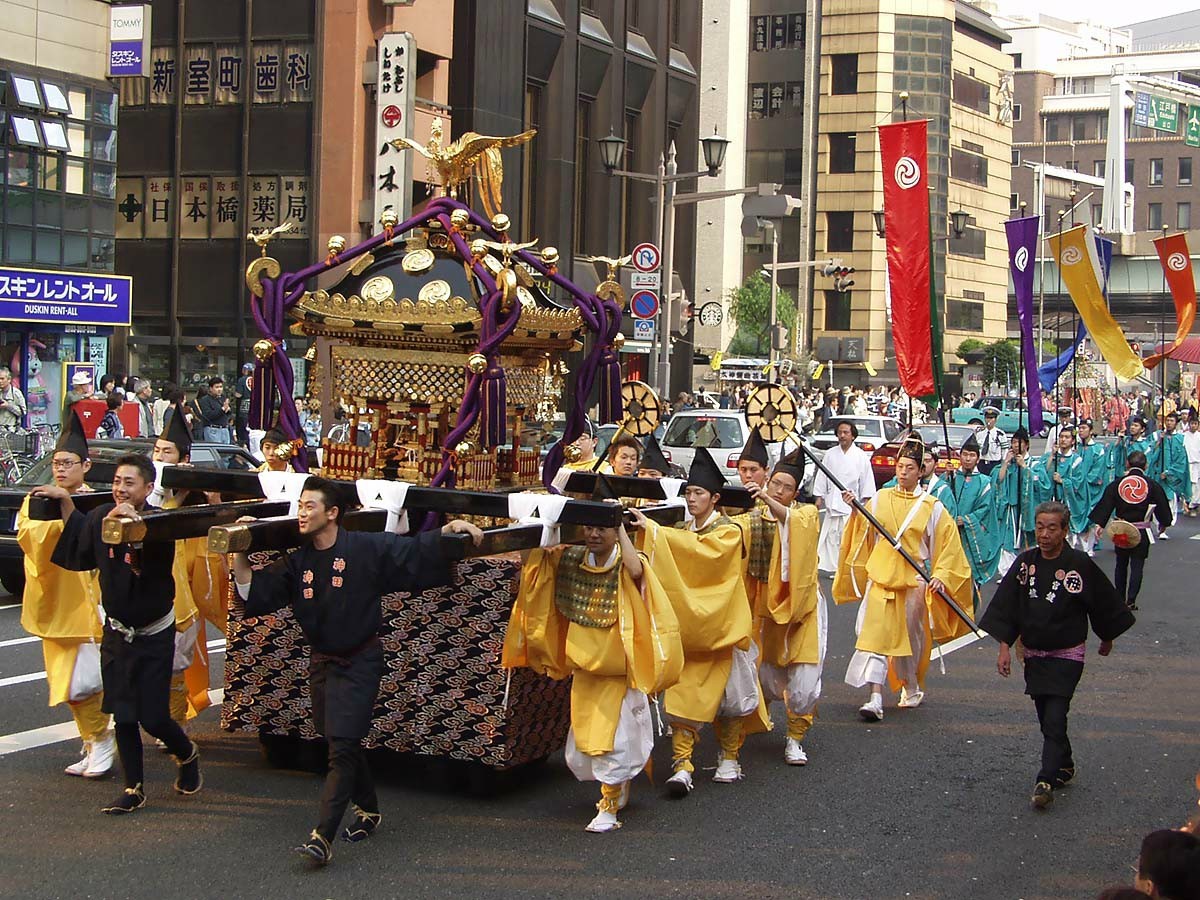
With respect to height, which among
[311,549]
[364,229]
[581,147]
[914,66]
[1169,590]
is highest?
[914,66]

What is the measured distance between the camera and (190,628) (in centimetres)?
847

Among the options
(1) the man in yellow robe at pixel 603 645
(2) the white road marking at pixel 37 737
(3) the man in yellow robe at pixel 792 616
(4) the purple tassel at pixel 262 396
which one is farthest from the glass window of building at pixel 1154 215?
(1) the man in yellow robe at pixel 603 645

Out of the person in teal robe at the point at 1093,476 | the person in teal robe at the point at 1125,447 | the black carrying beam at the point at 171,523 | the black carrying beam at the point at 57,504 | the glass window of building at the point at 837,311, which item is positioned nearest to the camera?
the black carrying beam at the point at 171,523

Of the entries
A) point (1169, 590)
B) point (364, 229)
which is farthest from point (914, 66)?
point (1169, 590)

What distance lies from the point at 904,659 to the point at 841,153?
69887 millimetres

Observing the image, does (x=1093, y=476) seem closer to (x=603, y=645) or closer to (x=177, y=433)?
(x=177, y=433)

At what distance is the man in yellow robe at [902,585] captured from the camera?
1028 cm

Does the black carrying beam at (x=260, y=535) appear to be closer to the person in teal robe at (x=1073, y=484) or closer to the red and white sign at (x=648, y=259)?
the person in teal robe at (x=1073, y=484)

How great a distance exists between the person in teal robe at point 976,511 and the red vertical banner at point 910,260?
90.1 inches

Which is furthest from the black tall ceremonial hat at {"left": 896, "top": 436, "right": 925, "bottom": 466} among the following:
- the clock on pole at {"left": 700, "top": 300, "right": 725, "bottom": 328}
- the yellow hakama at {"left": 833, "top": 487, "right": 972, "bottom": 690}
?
the clock on pole at {"left": 700, "top": 300, "right": 725, "bottom": 328}

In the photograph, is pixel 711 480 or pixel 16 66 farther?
pixel 16 66

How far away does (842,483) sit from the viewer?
16.5 metres

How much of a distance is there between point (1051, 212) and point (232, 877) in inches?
4033

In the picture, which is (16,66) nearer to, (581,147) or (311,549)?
(581,147)
